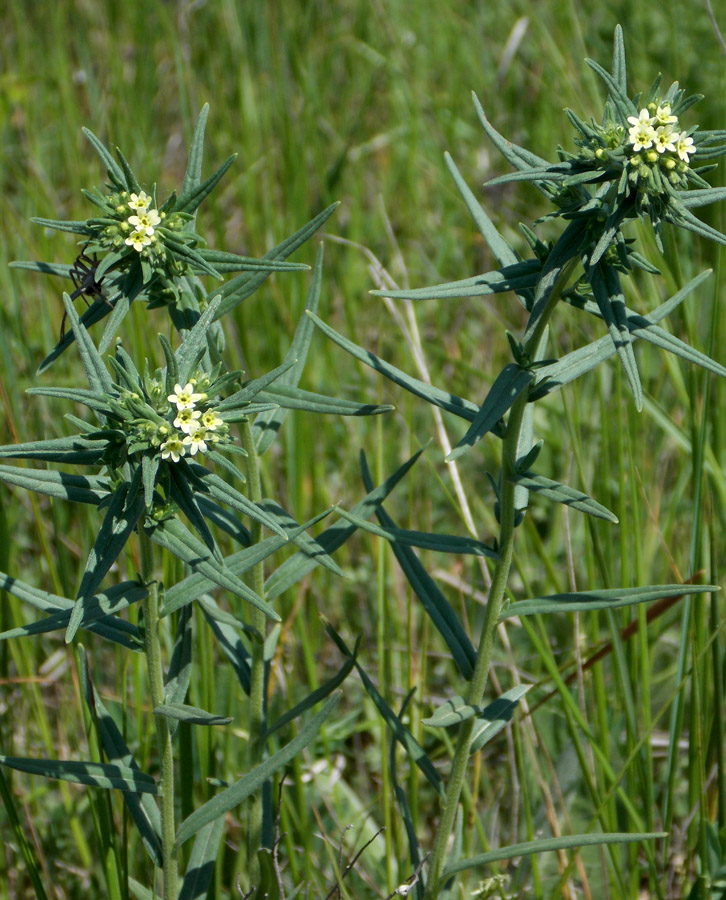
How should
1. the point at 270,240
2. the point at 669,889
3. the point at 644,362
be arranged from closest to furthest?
the point at 669,889 < the point at 644,362 < the point at 270,240

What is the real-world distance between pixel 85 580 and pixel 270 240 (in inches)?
112

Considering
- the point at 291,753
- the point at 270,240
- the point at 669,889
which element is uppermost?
the point at 270,240

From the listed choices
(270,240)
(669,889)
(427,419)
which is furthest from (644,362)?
(669,889)

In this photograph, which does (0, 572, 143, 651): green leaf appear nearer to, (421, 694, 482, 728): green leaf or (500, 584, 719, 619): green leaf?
(421, 694, 482, 728): green leaf

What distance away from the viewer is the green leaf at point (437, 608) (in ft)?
6.69

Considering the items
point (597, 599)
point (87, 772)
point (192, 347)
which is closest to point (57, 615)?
point (87, 772)

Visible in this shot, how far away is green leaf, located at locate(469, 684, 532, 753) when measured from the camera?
6.51 ft

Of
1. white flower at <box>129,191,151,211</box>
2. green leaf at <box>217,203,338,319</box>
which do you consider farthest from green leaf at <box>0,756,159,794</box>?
white flower at <box>129,191,151,211</box>

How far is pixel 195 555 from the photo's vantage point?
5.41ft

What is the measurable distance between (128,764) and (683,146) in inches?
66.1

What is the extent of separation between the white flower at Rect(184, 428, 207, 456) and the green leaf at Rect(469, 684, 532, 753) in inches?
35.9

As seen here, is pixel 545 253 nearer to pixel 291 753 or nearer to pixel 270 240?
pixel 291 753

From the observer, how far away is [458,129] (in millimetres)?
5160

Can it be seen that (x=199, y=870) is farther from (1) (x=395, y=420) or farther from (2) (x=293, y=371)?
A: (1) (x=395, y=420)
